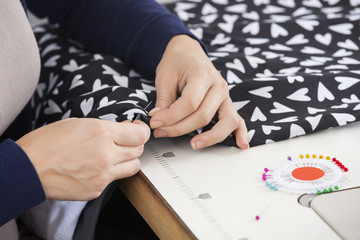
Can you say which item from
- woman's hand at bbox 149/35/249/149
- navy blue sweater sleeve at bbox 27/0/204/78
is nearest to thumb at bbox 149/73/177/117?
woman's hand at bbox 149/35/249/149

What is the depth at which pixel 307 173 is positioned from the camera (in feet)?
1.81

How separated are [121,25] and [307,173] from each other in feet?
1.49

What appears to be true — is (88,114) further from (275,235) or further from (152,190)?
(275,235)

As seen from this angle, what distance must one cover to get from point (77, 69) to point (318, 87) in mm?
381

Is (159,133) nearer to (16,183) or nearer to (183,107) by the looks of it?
(183,107)

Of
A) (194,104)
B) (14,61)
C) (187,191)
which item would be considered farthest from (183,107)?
(14,61)

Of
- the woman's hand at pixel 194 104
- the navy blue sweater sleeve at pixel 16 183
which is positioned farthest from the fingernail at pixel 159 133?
the navy blue sweater sleeve at pixel 16 183

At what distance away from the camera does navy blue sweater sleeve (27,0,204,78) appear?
797 mm

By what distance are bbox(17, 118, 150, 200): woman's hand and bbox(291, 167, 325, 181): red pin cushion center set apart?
0.19 m

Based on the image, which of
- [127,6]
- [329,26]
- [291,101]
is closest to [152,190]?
[291,101]

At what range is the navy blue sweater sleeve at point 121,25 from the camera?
797 millimetres

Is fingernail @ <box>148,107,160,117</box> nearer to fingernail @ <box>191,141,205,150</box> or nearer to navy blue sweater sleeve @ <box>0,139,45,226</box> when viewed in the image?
fingernail @ <box>191,141,205,150</box>

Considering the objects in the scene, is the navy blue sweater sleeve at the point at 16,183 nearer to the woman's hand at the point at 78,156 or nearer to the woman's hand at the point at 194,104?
the woman's hand at the point at 78,156

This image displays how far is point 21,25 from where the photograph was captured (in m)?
0.68
